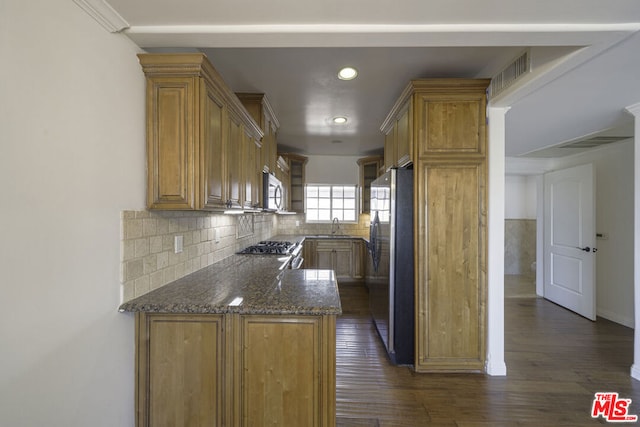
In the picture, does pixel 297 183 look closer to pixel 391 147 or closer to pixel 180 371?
pixel 391 147

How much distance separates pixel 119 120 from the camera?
56.9 inches

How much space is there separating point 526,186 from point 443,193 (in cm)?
548

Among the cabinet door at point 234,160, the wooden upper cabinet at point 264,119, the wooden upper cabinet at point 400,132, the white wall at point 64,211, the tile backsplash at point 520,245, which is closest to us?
the white wall at point 64,211

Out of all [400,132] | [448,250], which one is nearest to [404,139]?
[400,132]

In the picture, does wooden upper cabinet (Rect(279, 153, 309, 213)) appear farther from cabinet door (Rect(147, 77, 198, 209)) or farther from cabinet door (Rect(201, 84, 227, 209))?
cabinet door (Rect(147, 77, 198, 209))

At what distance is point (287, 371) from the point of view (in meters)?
1.49

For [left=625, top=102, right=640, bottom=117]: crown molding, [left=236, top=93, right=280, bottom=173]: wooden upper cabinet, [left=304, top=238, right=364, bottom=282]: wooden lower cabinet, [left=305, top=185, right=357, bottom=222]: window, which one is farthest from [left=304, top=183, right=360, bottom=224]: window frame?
[left=625, top=102, right=640, bottom=117]: crown molding

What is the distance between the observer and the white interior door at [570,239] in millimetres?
3736

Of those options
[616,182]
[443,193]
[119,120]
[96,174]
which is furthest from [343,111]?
[616,182]

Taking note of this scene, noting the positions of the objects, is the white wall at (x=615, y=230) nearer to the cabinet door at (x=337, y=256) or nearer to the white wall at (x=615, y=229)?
the white wall at (x=615, y=229)

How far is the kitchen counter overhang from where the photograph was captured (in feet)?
4.78

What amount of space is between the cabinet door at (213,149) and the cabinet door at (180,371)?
2.18 ft

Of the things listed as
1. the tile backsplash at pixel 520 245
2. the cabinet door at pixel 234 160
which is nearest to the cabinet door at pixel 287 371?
the cabinet door at pixel 234 160

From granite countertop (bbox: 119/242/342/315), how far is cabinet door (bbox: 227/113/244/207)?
1.83ft
